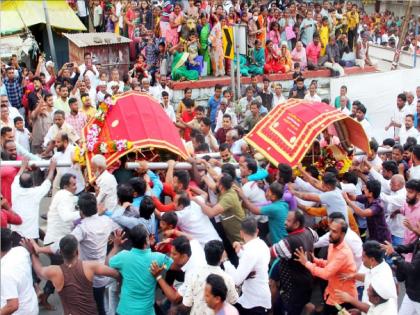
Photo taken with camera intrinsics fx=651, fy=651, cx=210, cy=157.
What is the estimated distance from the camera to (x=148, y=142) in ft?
24.6

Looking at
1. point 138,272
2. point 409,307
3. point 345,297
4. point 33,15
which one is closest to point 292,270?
point 345,297

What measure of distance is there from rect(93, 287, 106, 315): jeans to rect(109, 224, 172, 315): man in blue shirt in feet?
2.59

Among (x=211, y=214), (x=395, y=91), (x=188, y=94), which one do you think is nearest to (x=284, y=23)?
(x=395, y=91)

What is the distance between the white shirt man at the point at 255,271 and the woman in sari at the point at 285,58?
30.4 ft

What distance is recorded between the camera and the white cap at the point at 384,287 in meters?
5.10

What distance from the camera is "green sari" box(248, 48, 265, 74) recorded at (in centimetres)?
1425

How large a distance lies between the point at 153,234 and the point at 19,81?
6.25 metres

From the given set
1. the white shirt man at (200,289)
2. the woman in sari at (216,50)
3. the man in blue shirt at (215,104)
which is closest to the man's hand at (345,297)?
the white shirt man at (200,289)

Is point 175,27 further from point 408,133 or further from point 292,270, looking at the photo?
point 292,270

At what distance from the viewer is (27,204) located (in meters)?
6.88

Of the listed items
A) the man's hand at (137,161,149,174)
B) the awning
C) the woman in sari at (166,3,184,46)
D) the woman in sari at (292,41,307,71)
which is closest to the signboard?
the woman in sari at (166,3,184,46)

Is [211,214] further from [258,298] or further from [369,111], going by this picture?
[369,111]

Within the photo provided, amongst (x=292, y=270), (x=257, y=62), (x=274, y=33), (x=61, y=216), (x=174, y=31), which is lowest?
(x=292, y=270)

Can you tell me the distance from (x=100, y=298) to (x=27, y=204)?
53.7 inches
